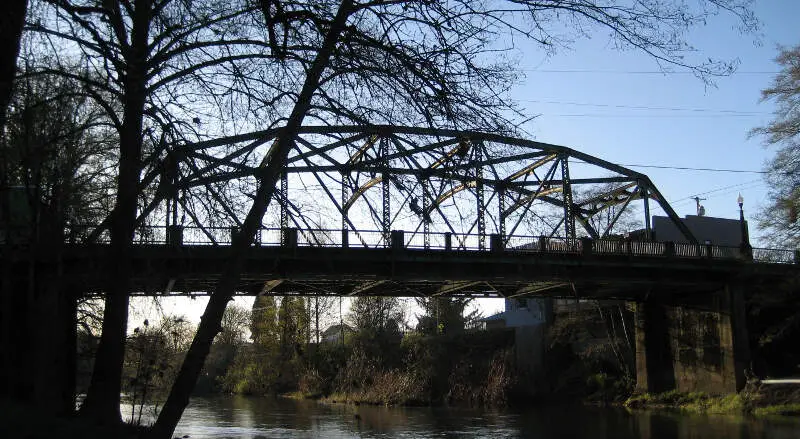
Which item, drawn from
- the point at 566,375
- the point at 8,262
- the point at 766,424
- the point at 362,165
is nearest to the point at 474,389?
the point at 566,375

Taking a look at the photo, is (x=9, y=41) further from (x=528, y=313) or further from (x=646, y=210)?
(x=528, y=313)

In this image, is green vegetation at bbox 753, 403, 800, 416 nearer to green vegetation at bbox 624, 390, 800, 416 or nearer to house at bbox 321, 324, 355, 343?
green vegetation at bbox 624, 390, 800, 416

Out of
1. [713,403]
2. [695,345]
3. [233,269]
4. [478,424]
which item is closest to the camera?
[233,269]

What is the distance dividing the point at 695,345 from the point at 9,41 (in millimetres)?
40220

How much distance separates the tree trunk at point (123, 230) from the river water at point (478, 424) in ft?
40.3

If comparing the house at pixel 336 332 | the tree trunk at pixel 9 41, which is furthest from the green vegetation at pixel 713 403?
the tree trunk at pixel 9 41

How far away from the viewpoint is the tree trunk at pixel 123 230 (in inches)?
412

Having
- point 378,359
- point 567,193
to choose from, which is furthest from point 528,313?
point 567,193

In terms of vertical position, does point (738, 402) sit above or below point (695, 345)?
below

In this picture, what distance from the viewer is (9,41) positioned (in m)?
7.90

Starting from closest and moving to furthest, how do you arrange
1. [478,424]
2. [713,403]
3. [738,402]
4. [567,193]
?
1. [478,424]
2. [738,402]
3. [713,403]
4. [567,193]

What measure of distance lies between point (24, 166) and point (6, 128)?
783 mm

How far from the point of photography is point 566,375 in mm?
50031

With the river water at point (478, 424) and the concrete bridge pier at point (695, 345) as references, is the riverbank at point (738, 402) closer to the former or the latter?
→ the concrete bridge pier at point (695, 345)
